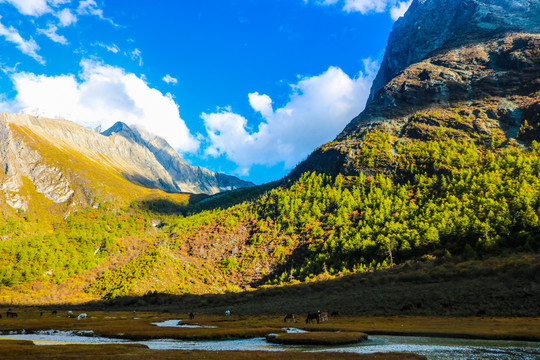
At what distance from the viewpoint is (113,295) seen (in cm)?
15950

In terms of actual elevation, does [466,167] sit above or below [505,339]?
above

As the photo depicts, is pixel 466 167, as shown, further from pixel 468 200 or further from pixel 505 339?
pixel 505 339

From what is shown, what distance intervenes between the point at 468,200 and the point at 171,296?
156492mm

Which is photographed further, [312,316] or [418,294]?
[418,294]

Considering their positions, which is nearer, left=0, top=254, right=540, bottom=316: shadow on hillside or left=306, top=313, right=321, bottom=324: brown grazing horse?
left=306, top=313, right=321, bottom=324: brown grazing horse

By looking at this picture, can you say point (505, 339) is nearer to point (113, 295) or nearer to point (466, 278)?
point (466, 278)

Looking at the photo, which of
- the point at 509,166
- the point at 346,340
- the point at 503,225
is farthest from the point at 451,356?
the point at 509,166

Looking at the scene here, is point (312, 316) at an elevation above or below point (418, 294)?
below

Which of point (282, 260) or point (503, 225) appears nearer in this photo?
point (503, 225)

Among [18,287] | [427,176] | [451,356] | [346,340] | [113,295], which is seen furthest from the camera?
[427,176]

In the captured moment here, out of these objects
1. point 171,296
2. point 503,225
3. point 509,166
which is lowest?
point 171,296

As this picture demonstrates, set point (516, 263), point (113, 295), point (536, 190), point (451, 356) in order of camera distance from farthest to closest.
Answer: point (113, 295) → point (536, 190) → point (516, 263) → point (451, 356)

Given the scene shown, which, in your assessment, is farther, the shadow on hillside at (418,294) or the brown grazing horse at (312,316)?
the shadow on hillside at (418,294)

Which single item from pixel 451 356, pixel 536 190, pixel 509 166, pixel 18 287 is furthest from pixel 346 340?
pixel 18 287
